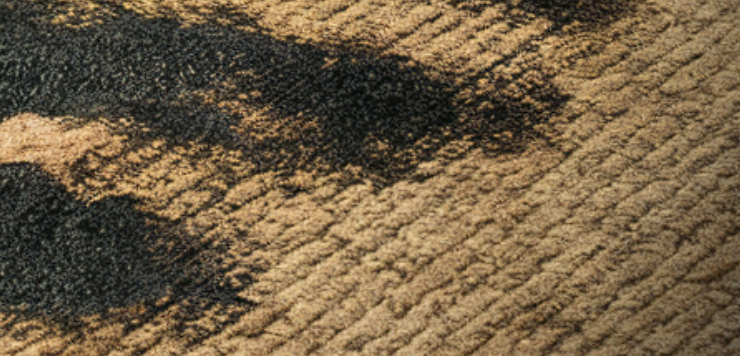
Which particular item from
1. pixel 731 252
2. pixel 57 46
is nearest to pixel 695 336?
pixel 731 252

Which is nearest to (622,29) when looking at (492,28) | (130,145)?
(492,28)

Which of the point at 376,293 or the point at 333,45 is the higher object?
the point at 333,45

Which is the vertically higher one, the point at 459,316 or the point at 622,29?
the point at 622,29

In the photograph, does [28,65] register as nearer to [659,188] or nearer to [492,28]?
[492,28]

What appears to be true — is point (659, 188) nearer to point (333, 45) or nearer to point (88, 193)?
point (333, 45)

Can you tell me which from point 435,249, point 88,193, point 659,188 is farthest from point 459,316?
point 88,193

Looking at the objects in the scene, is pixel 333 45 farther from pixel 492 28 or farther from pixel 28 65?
pixel 28 65
